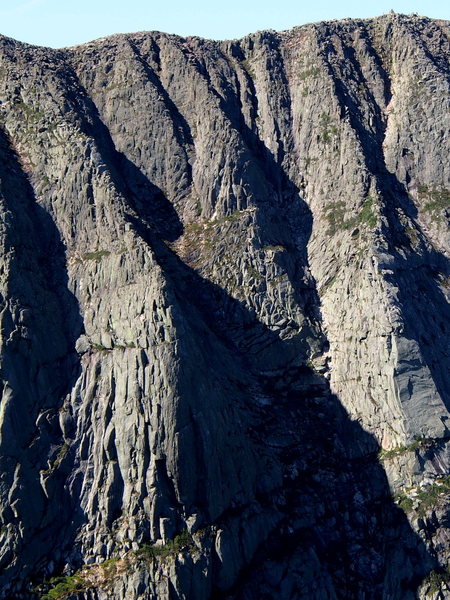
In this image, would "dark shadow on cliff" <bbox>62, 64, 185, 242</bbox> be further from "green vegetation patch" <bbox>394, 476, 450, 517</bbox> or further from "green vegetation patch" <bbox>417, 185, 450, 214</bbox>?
"green vegetation patch" <bbox>394, 476, 450, 517</bbox>

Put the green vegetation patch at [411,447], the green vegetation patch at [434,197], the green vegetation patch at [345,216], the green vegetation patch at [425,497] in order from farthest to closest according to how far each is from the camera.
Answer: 1. the green vegetation patch at [434,197]
2. the green vegetation patch at [345,216]
3. the green vegetation patch at [411,447]
4. the green vegetation patch at [425,497]

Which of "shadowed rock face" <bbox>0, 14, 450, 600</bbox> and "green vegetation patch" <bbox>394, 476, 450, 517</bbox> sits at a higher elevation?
"shadowed rock face" <bbox>0, 14, 450, 600</bbox>

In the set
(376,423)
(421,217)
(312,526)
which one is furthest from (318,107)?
(312,526)

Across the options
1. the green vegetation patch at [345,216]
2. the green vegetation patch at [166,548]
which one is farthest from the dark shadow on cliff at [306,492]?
the green vegetation patch at [345,216]

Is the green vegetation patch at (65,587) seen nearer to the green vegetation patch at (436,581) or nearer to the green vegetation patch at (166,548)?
the green vegetation patch at (166,548)

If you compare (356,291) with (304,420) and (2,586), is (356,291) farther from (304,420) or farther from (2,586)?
(2,586)

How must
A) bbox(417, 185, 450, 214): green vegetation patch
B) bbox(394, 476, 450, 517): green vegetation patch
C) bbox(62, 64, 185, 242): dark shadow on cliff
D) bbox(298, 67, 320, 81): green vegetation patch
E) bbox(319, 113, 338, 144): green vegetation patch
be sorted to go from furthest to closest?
bbox(298, 67, 320, 81): green vegetation patch, bbox(319, 113, 338, 144): green vegetation patch, bbox(417, 185, 450, 214): green vegetation patch, bbox(62, 64, 185, 242): dark shadow on cliff, bbox(394, 476, 450, 517): green vegetation patch

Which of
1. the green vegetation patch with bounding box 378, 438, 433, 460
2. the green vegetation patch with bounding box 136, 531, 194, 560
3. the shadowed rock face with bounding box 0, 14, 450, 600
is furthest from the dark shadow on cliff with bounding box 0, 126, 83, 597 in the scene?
the green vegetation patch with bounding box 378, 438, 433, 460

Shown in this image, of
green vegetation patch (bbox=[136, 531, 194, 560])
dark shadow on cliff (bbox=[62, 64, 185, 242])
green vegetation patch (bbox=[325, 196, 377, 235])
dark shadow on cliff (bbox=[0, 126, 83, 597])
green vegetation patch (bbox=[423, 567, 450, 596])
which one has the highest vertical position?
dark shadow on cliff (bbox=[62, 64, 185, 242])
